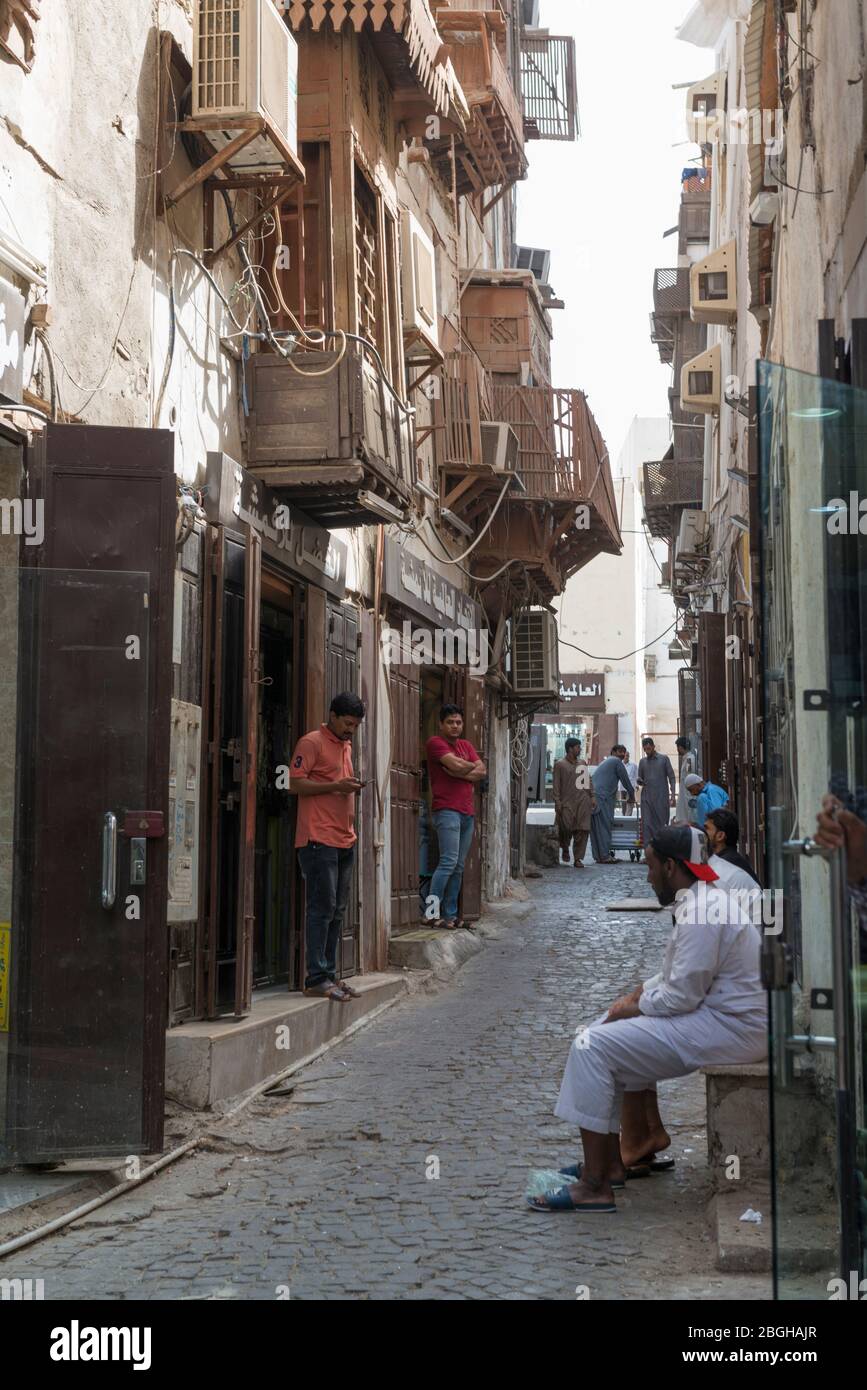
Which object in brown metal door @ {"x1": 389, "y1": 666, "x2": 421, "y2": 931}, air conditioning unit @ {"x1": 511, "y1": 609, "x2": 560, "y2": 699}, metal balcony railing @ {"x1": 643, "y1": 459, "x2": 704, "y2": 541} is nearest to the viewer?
brown metal door @ {"x1": 389, "y1": 666, "x2": 421, "y2": 931}

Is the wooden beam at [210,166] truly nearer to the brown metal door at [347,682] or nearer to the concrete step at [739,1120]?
the brown metal door at [347,682]

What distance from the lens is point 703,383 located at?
2422cm

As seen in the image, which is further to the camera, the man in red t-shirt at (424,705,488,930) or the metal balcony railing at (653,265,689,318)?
the metal balcony railing at (653,265,689,318)

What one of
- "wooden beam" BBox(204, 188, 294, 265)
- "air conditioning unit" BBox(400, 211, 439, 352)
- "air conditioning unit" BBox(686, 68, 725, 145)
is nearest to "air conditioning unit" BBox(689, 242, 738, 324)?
"air conditioning unit" BBox(686, 68, 725, 145)

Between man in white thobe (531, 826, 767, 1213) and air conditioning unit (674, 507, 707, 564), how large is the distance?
22432 mm

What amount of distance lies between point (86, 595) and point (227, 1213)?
8.36 ft

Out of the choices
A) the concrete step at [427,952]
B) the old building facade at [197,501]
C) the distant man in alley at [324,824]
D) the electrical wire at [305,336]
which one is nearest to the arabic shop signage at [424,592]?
the old building facade at [197,501]

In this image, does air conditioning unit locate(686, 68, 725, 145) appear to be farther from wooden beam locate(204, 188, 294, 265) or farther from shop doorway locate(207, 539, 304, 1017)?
shop doorway locate(207, 539, 304, 1017)

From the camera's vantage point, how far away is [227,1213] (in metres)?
5.93

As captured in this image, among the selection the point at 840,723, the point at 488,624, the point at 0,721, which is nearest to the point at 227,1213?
the point at 0,721

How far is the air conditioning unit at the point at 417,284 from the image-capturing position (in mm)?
13031

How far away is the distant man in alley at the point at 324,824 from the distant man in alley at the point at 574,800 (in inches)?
566

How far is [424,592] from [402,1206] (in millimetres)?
9280

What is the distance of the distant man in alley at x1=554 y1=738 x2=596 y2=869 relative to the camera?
24219 mm
